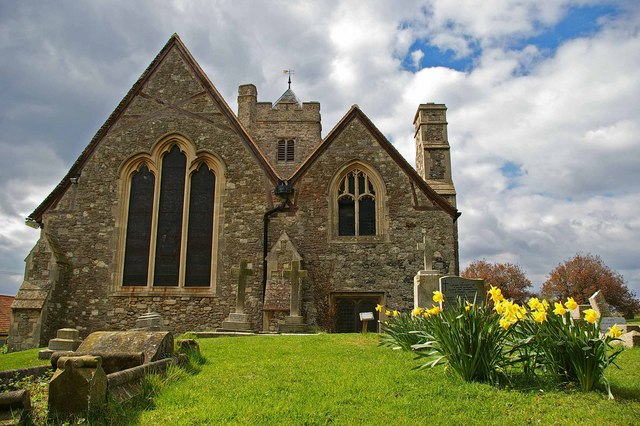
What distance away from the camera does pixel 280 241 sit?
15812 mm

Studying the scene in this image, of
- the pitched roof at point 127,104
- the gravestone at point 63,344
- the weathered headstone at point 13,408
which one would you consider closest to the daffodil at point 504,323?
the weathered headstone at point 13,408

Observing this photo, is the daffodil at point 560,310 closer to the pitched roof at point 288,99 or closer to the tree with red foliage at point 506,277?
the pitched roof at point 288,99

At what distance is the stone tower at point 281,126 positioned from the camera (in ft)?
94.0

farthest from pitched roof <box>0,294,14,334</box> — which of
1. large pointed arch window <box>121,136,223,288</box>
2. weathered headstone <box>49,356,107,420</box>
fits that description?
weathered headstone <box>49,356,107,420</box>

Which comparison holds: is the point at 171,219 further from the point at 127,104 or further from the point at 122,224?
the point at 127,104

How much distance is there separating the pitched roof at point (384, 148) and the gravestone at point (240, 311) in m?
3.34

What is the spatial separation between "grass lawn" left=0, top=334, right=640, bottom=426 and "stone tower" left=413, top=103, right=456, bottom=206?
10.8m

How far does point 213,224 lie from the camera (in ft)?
55.7

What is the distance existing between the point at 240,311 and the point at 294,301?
65.7 inches

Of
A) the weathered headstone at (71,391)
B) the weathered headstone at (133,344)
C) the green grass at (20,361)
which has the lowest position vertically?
→ the green grass at (20,361)

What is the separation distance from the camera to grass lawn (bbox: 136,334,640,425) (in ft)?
16.9

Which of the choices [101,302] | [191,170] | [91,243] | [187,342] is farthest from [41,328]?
[187,342]

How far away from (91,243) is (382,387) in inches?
535

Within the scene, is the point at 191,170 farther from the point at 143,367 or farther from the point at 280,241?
the point at 143,367
